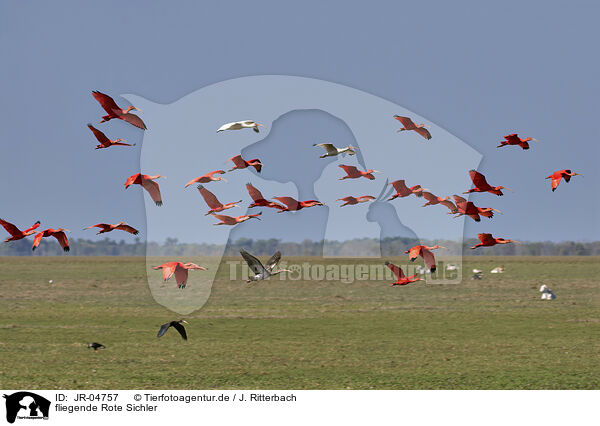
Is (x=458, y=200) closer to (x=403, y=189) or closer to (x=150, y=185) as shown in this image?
(x=403, y=189)

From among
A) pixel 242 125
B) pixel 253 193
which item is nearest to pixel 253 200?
pixel 253 193

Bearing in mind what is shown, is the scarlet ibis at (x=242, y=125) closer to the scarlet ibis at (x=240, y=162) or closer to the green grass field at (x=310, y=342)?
the scarlet ibis at (x=240, y=162)

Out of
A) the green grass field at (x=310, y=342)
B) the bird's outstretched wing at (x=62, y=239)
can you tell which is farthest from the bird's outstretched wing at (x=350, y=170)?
the green grass field at (x=310, y=342)

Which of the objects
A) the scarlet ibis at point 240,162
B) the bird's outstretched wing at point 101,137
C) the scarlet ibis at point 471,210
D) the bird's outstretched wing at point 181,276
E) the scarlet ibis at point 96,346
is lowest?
the scarlet ibis at point 96,346

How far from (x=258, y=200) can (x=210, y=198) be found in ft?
2.21

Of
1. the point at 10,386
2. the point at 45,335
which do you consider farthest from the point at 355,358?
the point at 45,335

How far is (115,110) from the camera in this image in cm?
967

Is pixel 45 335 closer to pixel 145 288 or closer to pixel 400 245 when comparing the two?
pixel 400 245

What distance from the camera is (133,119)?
9.58m

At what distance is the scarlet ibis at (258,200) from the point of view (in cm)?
944

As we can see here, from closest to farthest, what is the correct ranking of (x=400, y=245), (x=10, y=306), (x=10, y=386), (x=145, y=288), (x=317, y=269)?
1. (x=10, y=386)
2. (x=400, y=245)
3. (x=10, y=306)
4. (x=145, y=288)
5. (x=317, y=269)

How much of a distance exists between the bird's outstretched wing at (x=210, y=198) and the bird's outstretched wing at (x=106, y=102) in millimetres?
1618

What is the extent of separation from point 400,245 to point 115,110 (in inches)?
856

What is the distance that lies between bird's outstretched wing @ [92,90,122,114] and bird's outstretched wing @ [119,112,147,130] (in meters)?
0.15
